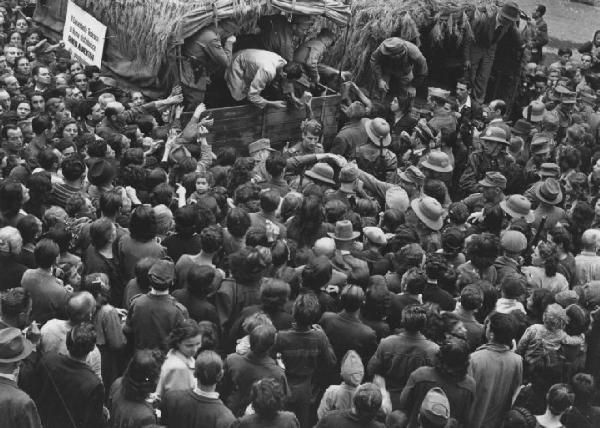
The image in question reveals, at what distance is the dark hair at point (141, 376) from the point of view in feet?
17.2

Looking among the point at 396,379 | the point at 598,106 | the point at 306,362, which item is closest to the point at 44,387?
the point at 306,362

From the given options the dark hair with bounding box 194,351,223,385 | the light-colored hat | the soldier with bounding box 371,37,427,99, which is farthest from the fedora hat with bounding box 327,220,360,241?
the soldier with bounding box 371,37,427,99

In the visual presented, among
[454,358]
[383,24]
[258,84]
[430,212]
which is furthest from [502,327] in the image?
[383,24]

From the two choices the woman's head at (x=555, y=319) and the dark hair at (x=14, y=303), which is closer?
the dark hair at (x=14, y=303)

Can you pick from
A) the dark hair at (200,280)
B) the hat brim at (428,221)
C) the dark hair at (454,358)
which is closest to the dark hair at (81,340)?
the dark hair at (200,280)

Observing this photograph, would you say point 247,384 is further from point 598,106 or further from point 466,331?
point 598,106

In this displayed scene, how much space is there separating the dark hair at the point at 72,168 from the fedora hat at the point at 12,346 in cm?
276

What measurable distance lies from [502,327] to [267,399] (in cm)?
201

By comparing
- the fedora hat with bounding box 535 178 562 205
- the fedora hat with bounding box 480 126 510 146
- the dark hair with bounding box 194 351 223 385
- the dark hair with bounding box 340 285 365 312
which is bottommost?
the dark hair with bounding box 194 351 223 385

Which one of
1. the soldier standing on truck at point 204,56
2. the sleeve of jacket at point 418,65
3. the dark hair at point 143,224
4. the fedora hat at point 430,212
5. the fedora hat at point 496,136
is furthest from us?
the sleeve of jacket at point 418,65

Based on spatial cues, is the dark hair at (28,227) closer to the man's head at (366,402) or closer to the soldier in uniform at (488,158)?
the man's head at (366,402)

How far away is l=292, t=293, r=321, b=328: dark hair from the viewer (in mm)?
6195

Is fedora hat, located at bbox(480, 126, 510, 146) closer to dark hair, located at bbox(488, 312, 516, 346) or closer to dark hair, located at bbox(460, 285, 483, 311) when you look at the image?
dark hair, located at bbox(460, 285, 483, 311)

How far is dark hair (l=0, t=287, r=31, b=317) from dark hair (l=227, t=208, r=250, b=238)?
6.83ft
